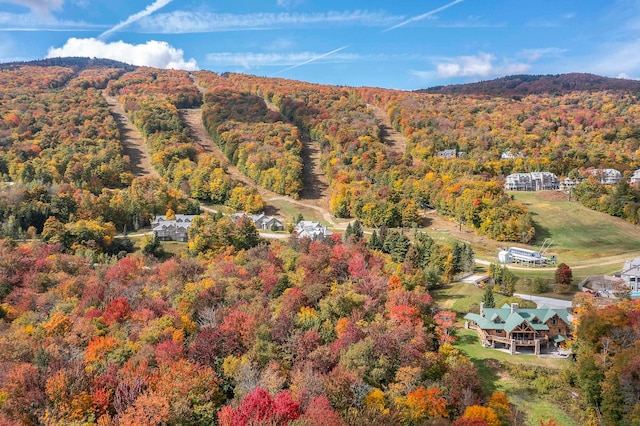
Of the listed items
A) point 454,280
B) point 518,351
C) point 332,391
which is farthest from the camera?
point 454,280

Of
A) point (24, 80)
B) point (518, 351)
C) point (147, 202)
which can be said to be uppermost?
point (24, 80)

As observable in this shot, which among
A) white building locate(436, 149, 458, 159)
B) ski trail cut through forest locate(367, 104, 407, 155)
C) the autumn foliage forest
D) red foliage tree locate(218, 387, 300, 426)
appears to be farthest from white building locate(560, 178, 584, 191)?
red foliage tree locate(218, 387, 300, 426)

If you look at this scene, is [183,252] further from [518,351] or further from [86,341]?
[518,351]

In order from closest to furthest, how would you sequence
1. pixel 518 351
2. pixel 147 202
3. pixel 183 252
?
1. pixel 518 351
2. pixel 183 252
3. pixel 147 202

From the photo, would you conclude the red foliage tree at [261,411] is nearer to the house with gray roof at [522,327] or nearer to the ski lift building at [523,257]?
the house with gray roof at [522,327]

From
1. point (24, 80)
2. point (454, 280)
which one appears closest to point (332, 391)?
point (454, 280)

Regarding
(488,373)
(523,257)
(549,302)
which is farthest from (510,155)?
(488,373)

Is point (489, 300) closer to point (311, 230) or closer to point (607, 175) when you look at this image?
point (311, 230)
